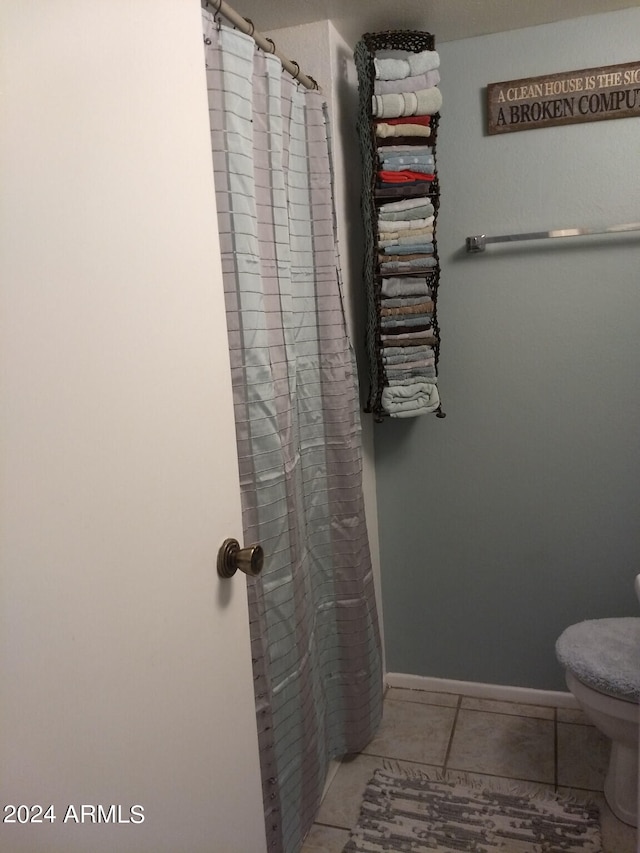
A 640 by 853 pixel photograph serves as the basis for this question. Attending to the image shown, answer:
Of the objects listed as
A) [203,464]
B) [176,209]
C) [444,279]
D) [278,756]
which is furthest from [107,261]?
[444,279]

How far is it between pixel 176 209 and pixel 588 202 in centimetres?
148

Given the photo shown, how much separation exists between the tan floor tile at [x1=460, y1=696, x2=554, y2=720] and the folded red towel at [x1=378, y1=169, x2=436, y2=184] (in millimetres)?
1661

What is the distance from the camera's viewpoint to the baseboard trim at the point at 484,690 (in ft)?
7.25

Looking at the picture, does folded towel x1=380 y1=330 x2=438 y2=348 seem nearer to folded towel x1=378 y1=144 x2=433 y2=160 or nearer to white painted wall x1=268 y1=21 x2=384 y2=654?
white painted wall x1=268 y1=21 x2=384 y2=654

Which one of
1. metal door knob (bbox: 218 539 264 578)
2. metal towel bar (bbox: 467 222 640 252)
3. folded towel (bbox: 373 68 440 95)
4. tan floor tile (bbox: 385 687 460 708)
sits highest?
folded towel (bbox: 373 68 440 95)

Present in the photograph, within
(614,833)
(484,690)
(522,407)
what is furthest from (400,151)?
(614,833)

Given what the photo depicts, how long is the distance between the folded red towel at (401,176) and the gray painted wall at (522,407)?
21 cm

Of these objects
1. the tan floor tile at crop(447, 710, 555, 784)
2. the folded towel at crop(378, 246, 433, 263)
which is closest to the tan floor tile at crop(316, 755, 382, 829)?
the tan floor tile at crop(447, 710, 555, 784)

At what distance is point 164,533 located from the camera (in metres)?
0.87

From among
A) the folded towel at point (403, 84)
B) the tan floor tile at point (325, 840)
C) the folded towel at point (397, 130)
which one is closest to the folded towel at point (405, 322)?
the folded towel at point (397, 130)

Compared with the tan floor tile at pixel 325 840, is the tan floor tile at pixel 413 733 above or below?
above

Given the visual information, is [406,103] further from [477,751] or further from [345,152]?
[477,751]

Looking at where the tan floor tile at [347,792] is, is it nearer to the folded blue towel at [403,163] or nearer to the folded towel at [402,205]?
the folded towel at [402,205]

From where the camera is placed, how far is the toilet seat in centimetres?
161
